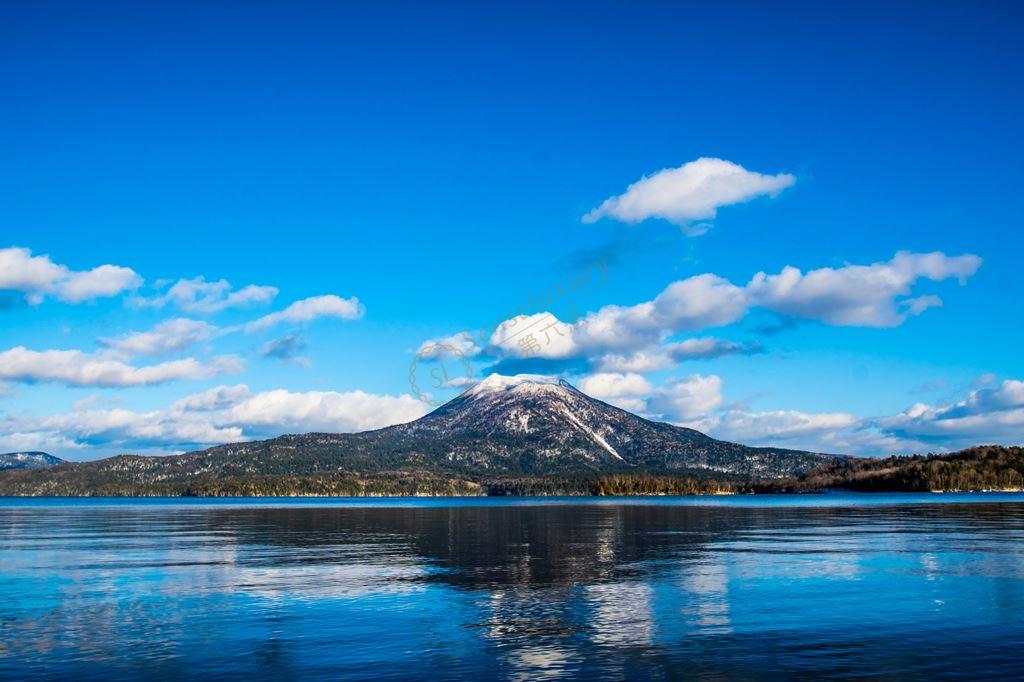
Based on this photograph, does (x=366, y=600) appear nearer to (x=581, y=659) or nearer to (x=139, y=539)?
(x=581, y=659)

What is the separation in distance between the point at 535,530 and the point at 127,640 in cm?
9526

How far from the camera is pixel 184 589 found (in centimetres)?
5869

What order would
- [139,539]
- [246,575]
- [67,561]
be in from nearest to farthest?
[246,575] → [67,561] → [139,539]

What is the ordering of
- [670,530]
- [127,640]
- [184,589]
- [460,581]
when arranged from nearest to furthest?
[127,640], [184,589], [460,581], [670,530]

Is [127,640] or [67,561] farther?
[67,561]

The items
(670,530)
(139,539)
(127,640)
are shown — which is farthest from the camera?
(670,530)

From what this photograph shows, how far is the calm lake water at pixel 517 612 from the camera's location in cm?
3559

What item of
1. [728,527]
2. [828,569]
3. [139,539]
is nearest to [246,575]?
[828,569]

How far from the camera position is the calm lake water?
35594 millimetres

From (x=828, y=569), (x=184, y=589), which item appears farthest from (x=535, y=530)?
(x=184, y=589)

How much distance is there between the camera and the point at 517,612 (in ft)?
159

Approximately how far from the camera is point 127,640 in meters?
41.1

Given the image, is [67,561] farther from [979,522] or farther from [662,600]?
[979,522]

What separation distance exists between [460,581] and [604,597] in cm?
1282
